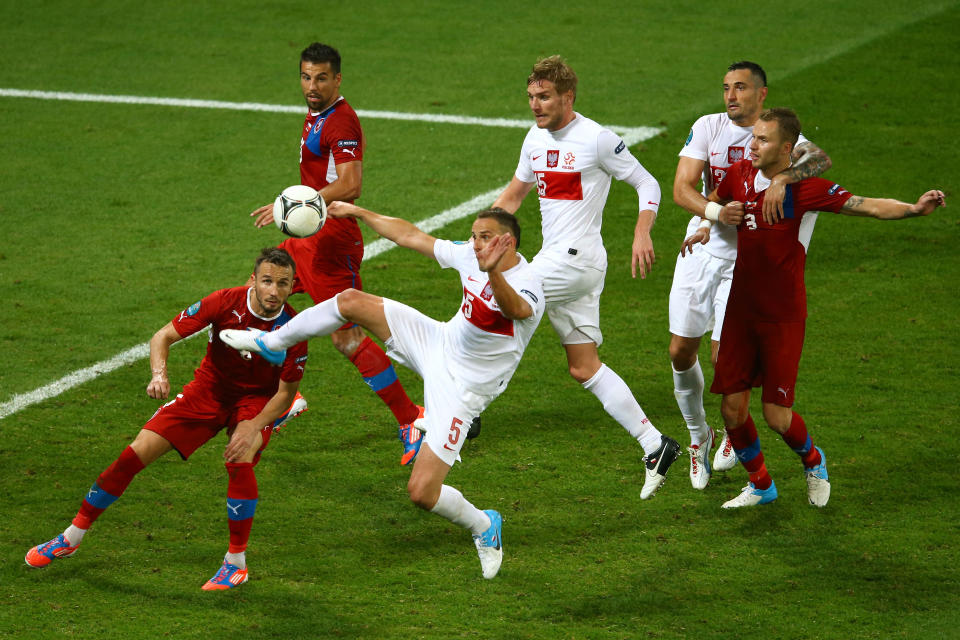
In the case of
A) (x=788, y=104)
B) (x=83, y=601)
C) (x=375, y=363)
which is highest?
(x=788, y=104)

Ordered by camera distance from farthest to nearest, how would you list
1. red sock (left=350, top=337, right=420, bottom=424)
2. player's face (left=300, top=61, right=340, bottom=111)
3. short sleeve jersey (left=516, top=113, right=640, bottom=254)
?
1. player's face (left=300, top=61, right=340, bottom=111)
2. red sock (left=350, top=337, right=420, bottom=424)
3. short sleeve jersey (left=516, top=113, right=640, bottom=254)

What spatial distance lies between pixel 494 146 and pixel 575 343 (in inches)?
262

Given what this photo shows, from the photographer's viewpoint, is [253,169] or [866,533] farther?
[253,169]

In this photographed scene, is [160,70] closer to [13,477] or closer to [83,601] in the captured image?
[13,477]

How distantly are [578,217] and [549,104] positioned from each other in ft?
2.22

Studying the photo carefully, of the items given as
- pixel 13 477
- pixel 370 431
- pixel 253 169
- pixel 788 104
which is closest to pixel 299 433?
pixel 370 431

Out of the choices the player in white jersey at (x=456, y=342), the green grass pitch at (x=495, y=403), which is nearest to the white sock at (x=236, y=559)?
the green grass pitch at (x=495, y=403)

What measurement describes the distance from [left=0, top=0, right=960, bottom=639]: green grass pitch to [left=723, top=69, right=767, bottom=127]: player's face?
2.13m

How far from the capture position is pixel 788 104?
1433 cm

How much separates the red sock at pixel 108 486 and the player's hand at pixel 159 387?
0.43 metres

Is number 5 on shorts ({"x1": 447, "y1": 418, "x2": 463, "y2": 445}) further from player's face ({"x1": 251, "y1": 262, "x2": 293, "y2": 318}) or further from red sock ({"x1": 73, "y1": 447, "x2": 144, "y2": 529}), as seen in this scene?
red sock ({"x1": 73, "y1": 447, "x2": 144, "y2": 529})

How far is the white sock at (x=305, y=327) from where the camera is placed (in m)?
6.00

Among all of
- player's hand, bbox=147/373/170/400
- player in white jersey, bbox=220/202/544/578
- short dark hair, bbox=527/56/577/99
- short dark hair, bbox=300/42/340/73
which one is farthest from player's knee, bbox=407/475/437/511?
short dark hair, bbox=300/42/340/73

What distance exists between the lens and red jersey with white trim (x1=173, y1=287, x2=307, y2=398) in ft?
20.7
